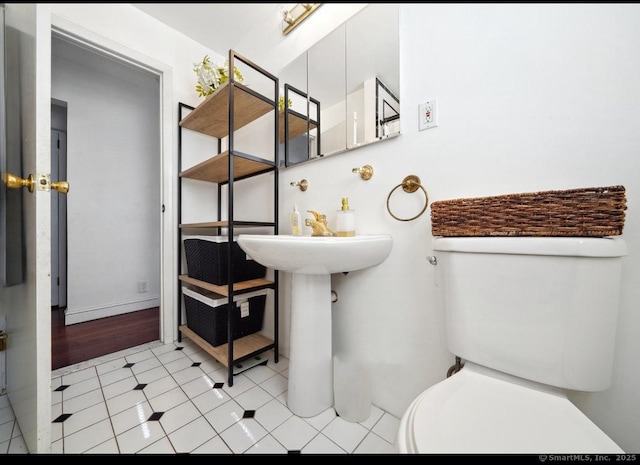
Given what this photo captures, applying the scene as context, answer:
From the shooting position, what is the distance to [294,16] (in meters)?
1.37

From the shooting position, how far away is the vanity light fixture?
4.33 feet

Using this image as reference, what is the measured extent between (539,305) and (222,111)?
1670 mm

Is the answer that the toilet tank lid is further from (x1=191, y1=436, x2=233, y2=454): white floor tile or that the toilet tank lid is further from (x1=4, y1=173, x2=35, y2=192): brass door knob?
(x1=4, y1=173, x2=35, y2=192): brass door knob

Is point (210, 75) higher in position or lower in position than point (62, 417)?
higher

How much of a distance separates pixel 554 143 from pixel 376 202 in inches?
22.2

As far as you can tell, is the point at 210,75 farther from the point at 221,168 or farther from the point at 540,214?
the point at 540,214

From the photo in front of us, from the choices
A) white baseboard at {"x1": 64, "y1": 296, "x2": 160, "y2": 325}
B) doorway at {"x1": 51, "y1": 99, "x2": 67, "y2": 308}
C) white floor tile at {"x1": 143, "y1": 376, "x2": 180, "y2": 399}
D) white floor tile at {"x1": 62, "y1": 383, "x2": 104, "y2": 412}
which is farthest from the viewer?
doorway at {"x1": 51, "y1": 99, "x2": 67, "y2": 308}

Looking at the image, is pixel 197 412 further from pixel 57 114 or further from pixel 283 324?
pixel 57 114

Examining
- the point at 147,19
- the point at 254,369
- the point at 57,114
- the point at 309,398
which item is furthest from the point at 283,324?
the point at 57,114

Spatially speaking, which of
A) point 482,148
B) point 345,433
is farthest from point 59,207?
point 482,148

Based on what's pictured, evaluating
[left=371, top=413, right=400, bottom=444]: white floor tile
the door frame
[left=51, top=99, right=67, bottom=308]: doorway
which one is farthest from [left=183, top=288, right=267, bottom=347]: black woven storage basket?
[left=51, top=99, right=67, bottom=308]: doorway

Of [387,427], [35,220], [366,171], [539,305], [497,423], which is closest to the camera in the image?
[497,423]

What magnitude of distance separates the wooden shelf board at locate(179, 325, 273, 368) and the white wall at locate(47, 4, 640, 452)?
1.62 ft

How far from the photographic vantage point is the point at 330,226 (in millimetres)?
1234
